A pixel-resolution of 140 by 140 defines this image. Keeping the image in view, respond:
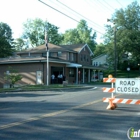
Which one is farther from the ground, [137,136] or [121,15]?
[121,15]

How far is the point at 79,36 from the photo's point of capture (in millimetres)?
86625

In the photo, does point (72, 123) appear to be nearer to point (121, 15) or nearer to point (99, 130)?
point (99, 130)

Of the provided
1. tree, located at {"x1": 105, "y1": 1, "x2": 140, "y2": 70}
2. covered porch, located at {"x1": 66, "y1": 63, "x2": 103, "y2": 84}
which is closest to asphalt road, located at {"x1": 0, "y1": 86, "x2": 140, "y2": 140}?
covered porch, located at {"x1": 66, "y1": 63, "x2": 103, "y2": 84}

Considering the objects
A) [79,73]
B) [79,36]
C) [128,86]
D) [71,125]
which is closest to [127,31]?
[79,73]

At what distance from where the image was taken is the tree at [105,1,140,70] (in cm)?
5866

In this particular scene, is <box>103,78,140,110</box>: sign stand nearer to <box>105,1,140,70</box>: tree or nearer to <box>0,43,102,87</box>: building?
<box>0,43,102,87</box>: building

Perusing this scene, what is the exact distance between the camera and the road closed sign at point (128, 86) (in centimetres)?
1057

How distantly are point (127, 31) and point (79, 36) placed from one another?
29.8 metres

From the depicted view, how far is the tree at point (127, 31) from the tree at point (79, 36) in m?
18.9

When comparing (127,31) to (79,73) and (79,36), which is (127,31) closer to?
(79,73)

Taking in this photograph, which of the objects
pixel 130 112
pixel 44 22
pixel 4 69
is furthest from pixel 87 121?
pixel 44 22

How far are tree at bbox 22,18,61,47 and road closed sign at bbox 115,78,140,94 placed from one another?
7144 cm

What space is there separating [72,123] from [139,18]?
190 feet

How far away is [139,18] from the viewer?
61781 millimetres
